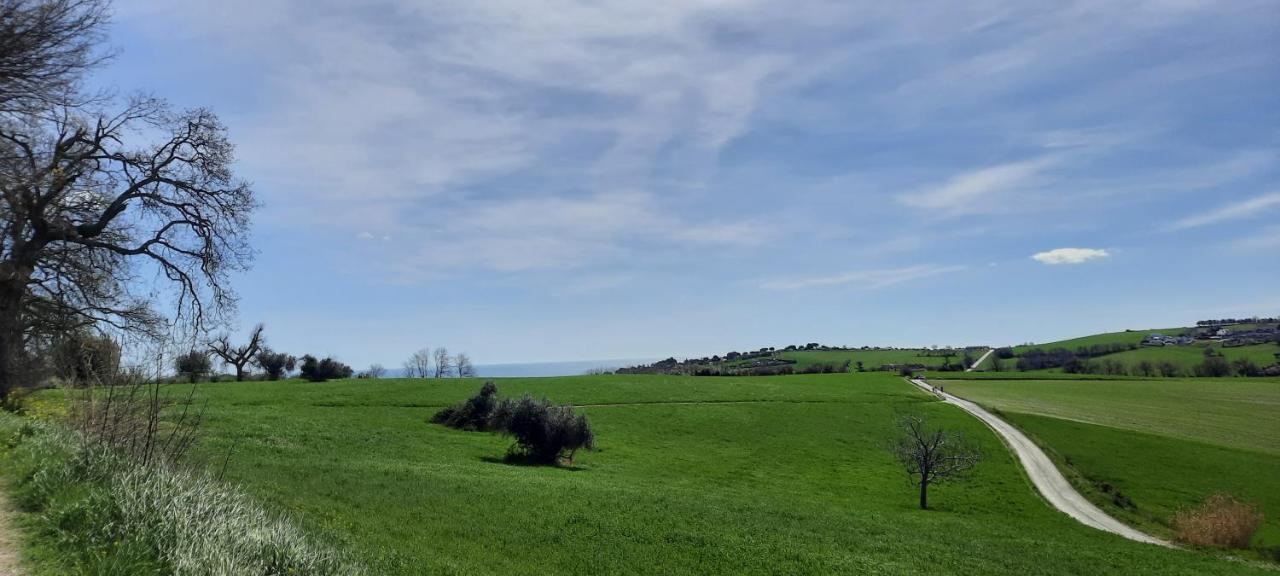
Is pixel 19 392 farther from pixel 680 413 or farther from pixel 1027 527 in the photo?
pixel 680 413

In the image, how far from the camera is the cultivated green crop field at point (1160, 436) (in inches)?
1864

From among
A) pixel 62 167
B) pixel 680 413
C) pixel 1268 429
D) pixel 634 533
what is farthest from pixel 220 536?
pixel 1268 429

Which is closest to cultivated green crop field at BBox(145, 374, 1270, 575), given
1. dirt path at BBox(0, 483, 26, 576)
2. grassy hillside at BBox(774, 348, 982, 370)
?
dirt path at BBox(0, 483, 26, 576)

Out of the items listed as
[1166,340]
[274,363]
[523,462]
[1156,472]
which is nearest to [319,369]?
[274,363]

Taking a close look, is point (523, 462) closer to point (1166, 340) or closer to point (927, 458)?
point (927, 458)

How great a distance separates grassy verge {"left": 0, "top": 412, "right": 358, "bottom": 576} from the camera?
334 inches

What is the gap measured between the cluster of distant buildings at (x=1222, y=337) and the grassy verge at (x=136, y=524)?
7806 inches

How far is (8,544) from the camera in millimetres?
8773

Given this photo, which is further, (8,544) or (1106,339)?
(1106,339)

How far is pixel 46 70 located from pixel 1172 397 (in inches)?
4911

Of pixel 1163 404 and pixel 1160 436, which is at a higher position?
pixel 1163 404

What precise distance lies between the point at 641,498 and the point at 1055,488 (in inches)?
1564

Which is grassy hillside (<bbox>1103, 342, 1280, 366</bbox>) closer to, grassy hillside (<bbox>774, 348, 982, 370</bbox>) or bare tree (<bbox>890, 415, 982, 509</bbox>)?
grassy hillside (<bbox>774, 348, 982, 370</bbox>)

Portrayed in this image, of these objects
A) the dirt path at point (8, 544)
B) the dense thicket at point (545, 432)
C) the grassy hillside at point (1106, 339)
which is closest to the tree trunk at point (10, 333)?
the dirt path at point (8, 544)
